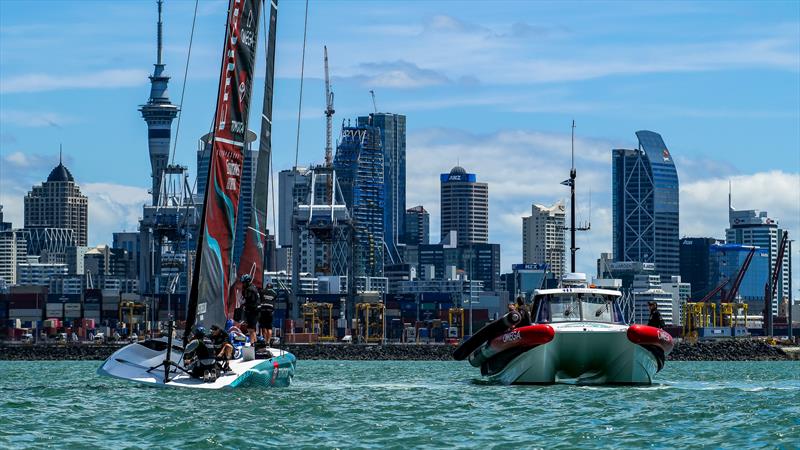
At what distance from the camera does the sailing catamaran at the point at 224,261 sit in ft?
120

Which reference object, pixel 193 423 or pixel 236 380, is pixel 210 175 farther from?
pixel 193 423

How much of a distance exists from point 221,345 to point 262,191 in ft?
19.6

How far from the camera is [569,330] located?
3941 centimetres

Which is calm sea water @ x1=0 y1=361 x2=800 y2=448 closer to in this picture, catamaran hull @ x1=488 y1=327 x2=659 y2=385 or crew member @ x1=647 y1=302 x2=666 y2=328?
catamaran hull @ x1=488 y1=327 x2=659 y2=385

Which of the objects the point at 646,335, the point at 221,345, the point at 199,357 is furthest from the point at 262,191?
the point at 646,335

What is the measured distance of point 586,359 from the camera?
40375 millimetres

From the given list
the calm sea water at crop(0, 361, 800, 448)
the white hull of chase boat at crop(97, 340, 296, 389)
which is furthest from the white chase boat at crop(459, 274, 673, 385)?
the white hull of chase boat at crop(97, 340, 296, 389)

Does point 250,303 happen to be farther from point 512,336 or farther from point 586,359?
point 586,359

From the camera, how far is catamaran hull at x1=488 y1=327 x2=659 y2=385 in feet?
130

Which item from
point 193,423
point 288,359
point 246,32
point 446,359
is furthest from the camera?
point 446,359

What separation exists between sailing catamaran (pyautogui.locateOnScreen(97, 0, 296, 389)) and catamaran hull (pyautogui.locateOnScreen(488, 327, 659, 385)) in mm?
6425

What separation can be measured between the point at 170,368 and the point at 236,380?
1.77 meters

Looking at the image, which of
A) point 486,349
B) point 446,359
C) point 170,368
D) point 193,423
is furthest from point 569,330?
point 446,359

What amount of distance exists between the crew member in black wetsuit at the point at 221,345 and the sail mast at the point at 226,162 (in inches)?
14.7
